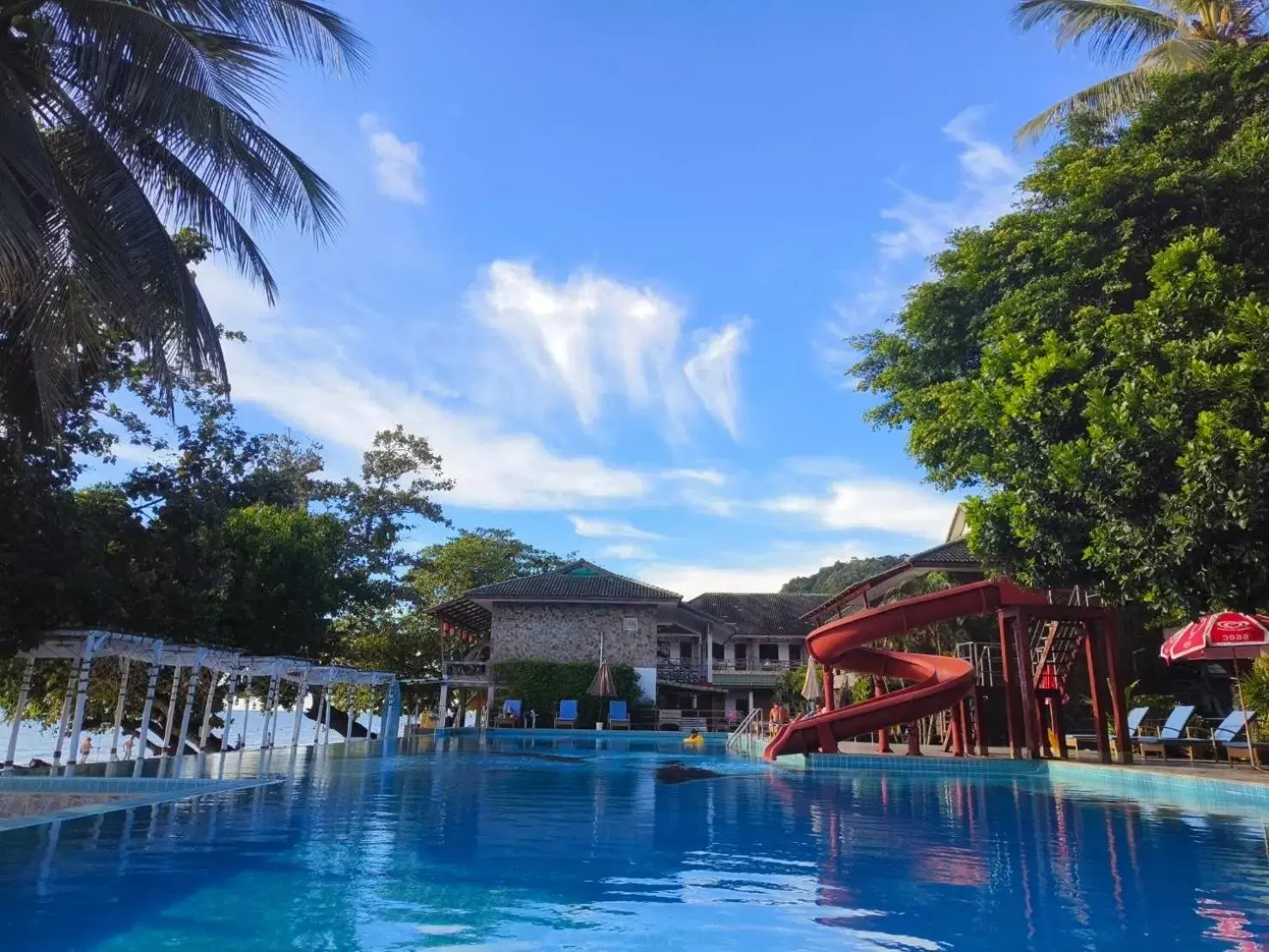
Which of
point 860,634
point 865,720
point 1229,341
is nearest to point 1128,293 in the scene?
point 1229,341

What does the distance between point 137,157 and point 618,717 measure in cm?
2679

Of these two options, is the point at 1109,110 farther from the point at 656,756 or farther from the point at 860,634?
the point at 656,756

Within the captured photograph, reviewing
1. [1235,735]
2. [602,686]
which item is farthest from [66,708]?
[602,686]

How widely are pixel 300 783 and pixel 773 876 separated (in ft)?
27.0

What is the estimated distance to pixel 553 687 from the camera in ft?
111

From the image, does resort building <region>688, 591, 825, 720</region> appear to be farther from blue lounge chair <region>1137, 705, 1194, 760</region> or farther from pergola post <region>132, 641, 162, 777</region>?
pergola post <region>132, 641, 162, 777</region>

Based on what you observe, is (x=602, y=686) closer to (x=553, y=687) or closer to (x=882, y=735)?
(x=553, y=687)

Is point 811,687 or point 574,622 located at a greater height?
point 574,622

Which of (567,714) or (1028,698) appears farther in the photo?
(567,714)

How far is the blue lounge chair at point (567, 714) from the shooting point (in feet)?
107

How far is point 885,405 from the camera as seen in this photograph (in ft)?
67.4

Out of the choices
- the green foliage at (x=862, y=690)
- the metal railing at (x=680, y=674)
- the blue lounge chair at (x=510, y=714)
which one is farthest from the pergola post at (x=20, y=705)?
the metal railing at (x=680, y=674)

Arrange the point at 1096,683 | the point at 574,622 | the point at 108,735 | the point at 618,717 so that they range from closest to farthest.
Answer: the point at 1096,683 < the point at 618,717 < the point at 574,622 < the point at 108,735

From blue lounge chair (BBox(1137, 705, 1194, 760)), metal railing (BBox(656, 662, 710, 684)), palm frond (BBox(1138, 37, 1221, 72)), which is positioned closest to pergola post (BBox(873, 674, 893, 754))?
blue lounge chair (BBox(1137, 705, 1194, 760))
